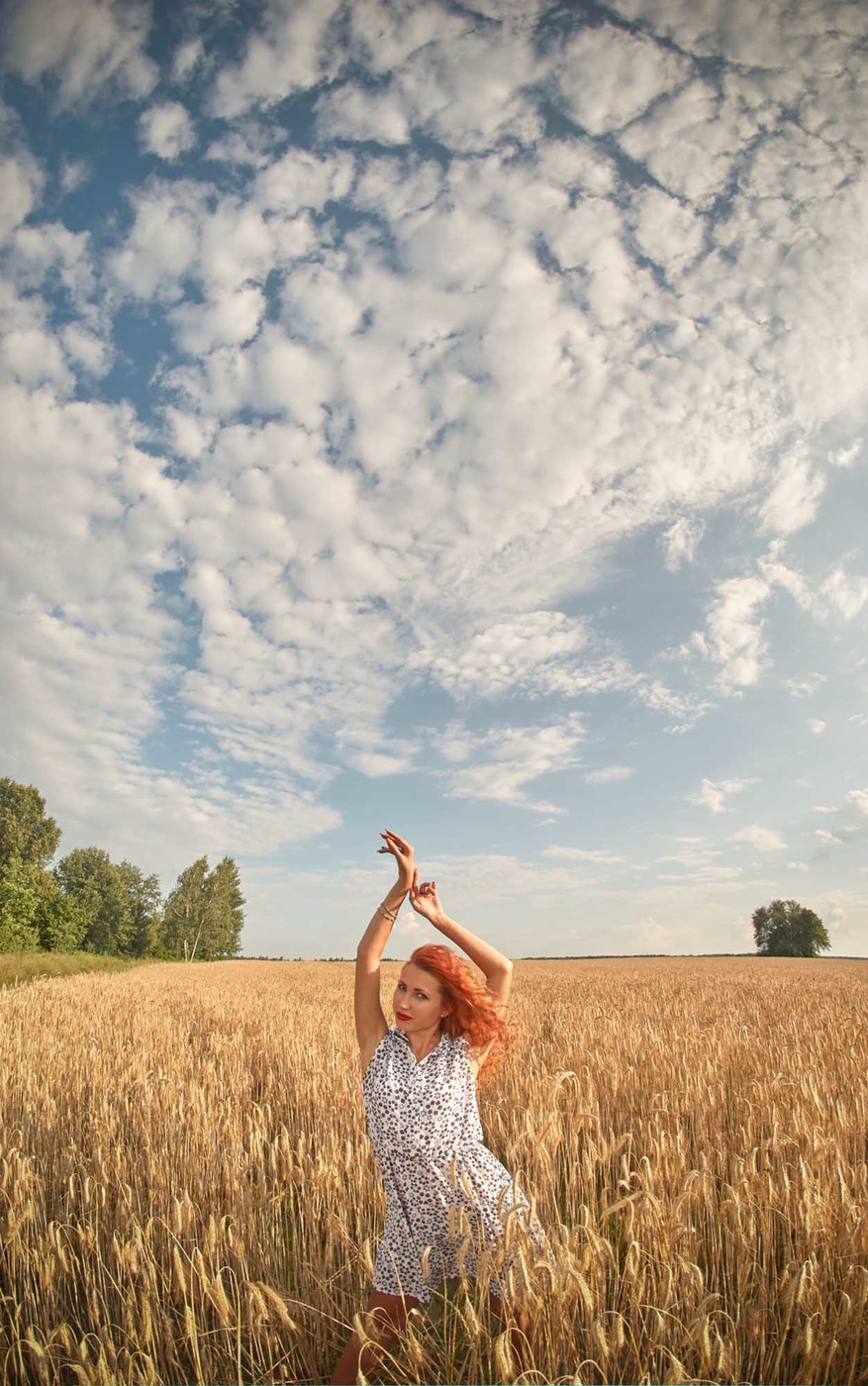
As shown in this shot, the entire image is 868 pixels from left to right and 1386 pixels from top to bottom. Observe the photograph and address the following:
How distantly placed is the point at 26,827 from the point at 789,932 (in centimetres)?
8885

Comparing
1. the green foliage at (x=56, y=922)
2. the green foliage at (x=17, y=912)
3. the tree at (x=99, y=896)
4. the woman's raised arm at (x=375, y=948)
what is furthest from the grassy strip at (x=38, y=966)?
the tree at (x=99, y=896)

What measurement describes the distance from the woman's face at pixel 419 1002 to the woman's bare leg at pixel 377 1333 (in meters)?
0.95

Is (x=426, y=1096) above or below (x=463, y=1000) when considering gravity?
below

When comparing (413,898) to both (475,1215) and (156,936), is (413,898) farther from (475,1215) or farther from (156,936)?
(156,936)

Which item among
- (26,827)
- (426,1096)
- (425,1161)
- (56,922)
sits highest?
(26,827)

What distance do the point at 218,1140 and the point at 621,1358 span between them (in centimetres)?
338

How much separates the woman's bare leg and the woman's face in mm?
952

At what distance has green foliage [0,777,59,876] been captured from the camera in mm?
58656

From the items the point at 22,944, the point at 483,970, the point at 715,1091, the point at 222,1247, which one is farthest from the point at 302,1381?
the point at 22,944

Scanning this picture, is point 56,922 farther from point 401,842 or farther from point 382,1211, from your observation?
point 401,842

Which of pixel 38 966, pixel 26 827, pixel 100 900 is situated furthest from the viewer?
pixel 100 900

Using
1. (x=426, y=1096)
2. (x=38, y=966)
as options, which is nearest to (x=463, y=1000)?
(x=426, y=1096)

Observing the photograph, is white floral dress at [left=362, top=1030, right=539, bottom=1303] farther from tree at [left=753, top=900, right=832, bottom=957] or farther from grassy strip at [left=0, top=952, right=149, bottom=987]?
tree at [left=753, top=900, right=832, bottom=957]

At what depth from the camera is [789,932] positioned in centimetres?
9481
